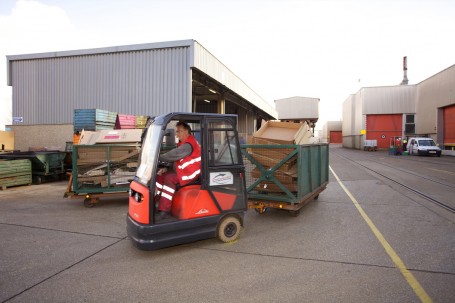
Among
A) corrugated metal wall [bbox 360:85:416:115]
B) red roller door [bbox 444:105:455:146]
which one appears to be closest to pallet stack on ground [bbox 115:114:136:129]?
red roller door [bbox 444:105:455:146]

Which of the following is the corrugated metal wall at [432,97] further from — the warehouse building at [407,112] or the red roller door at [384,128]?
the red roller door at [384,128]

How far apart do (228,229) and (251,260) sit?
32.9 inches

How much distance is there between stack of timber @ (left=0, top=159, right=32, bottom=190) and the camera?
9867 mm

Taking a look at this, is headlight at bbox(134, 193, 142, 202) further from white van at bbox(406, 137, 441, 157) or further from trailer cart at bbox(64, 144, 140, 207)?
white van at bbox(406, 137, 441, 157)

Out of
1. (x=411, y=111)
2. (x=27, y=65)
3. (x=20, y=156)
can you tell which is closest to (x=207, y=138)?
(x=20, y=156)

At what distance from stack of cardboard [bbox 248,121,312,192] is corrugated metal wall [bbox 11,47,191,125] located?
27.2 feet

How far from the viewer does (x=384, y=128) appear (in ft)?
135

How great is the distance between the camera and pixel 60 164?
11.9 meters

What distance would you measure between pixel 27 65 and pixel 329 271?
63.9 feet

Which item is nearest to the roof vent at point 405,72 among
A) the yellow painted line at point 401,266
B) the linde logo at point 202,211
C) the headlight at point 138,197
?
the yellow painted line at point 401,266

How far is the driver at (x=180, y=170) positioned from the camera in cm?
418

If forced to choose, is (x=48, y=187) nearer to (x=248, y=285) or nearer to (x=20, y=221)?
(x=20, y=221)

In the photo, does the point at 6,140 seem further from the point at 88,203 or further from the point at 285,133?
the point at 285,133

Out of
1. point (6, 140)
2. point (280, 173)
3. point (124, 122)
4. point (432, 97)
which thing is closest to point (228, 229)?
point (280, 173)
